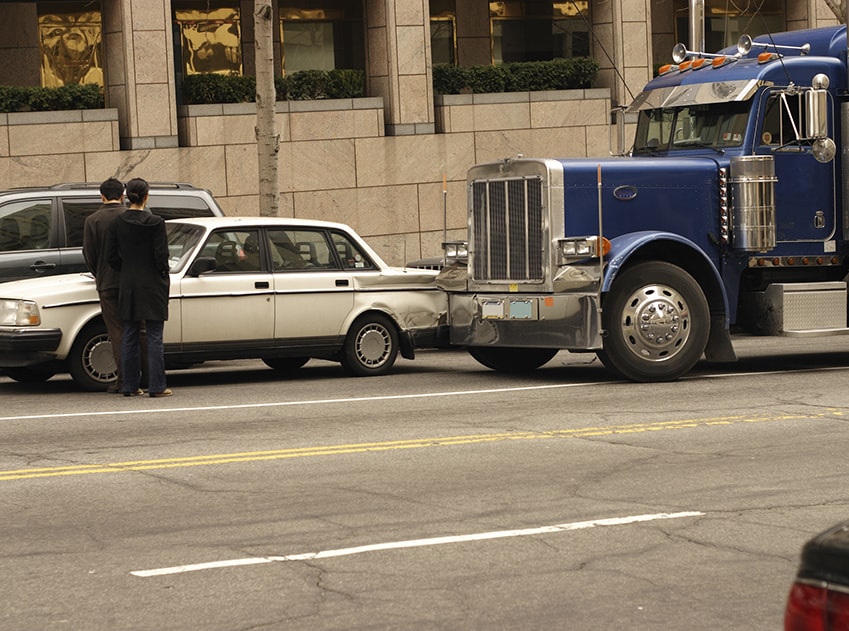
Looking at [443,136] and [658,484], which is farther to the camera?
[443,136]

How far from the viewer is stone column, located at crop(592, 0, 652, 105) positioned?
2980cm

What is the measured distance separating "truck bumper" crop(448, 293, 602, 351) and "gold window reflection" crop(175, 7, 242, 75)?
50.3 feet

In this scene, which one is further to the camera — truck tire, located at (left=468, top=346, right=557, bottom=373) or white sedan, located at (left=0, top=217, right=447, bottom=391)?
truck tire, located at (left=468, top=346, right=557, bottom=373)

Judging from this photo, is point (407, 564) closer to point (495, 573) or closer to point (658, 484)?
point (495, 573)

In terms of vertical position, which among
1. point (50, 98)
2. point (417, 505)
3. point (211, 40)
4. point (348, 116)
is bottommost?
point (417, 505)

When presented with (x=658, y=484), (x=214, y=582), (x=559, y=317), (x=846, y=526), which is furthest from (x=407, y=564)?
(x=559, y=317)

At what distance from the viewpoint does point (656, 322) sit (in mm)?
13539

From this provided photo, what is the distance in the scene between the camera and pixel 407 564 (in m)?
6.62

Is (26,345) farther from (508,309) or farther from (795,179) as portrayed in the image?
(795,179)

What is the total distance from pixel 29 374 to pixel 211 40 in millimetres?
15730

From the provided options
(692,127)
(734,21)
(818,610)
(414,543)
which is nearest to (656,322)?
(692,127)

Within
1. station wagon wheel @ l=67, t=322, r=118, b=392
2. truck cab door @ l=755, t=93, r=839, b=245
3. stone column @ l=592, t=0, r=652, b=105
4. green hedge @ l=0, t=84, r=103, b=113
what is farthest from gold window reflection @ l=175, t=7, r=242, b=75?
truck cab door @ l=755, t=93, r=839, b=245

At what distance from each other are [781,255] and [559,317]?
103 inches

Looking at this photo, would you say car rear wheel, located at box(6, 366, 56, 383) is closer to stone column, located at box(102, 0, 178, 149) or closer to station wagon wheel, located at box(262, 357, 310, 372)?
station wagon wheel, located at box(262, 357, 310, 372)
